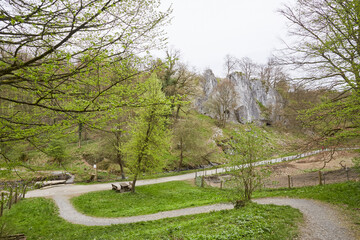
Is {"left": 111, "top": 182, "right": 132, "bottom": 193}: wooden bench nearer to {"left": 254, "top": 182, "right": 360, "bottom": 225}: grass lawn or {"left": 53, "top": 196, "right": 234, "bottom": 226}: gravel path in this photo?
{"left": 53, "top": 196, "right": 234, "bottom": 226}: gravel path

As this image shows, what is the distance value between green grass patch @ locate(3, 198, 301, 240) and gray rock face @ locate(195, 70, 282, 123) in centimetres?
4061

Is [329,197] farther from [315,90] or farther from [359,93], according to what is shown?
[359,93]

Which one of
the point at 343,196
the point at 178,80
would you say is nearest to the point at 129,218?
the point at 343,196

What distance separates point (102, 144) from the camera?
22.7 m

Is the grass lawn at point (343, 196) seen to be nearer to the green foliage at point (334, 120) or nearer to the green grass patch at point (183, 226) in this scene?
the green grass patch at point (183, 226)

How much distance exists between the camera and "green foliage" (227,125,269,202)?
331 inches

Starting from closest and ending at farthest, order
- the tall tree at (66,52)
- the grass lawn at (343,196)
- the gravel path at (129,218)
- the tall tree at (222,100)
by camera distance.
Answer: the tall tree at (66,52) < the grass lawn at (343,196) < the gravel path at (129,218) < the tall tree at (222,100)

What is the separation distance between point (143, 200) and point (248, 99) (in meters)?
45.5

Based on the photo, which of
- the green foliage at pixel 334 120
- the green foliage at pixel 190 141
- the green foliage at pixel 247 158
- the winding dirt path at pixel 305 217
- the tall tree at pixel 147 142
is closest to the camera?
the winding dirt path at pixel 305 217

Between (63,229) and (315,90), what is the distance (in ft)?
44.4

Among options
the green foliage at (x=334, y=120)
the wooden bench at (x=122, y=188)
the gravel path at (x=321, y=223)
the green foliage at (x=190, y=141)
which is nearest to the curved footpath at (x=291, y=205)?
the gravel path at (x=321, y=223)

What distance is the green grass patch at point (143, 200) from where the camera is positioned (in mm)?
11500

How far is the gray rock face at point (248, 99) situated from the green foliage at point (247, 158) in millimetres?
39800

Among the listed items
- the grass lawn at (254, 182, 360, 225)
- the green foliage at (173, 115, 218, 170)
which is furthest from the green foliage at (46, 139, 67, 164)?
the grass lawn at (254, 182, 360, 225)
